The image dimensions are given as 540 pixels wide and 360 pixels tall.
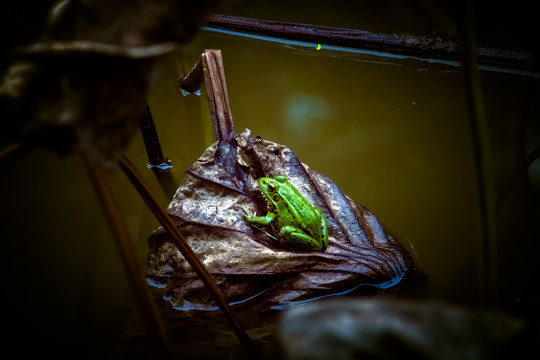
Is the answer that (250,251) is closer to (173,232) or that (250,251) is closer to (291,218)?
(291,218)

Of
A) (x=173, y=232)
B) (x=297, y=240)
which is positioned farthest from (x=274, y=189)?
(x=173, y=232)

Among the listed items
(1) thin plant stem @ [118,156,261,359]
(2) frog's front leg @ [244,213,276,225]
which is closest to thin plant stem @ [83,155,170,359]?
(1) thin plant stem @ [118,156,261,359]

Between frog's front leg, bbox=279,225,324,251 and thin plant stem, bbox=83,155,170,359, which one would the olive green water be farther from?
thin plant stem, bbox=83,155,170,359

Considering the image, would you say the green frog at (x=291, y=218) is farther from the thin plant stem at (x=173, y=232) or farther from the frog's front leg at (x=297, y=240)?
the thin plant stem at (x=173, y=232)

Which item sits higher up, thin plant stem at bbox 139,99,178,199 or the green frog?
thin plant stem at bbox 139,99,178,199

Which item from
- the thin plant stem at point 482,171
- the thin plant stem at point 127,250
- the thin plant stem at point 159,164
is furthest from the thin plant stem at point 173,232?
the thin plant stem at point 159,164

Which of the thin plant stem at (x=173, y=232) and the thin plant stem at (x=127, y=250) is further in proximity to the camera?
the thin plant stem at (x=173, y=232)
